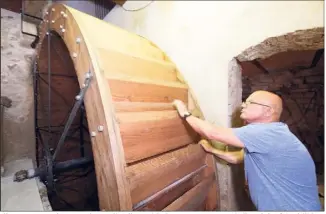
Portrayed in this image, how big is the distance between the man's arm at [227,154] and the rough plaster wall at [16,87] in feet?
Result: 6.82

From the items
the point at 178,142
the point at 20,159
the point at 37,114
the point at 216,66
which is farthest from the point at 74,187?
the point at 216,66

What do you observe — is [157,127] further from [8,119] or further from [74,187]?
[74,187]

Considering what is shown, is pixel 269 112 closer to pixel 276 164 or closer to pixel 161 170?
pixel 276 164

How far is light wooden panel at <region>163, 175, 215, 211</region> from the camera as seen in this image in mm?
1276

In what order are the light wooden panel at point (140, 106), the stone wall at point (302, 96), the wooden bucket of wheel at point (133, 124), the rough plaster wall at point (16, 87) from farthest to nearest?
the stone wall at point (302, 96) < the rough plaster wall at point (16, 87) < the light wooden panel at point (140, 106) < the wooden bucket of wheel at point (133, 124)

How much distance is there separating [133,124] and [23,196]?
108 centimetres

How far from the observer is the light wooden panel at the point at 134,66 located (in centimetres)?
125

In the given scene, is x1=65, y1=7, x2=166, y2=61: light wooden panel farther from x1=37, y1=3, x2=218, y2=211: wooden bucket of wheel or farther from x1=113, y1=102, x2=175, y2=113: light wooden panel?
x1=113, y1=102, x2=175, y2=113: light wooden panel

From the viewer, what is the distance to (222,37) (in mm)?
1775

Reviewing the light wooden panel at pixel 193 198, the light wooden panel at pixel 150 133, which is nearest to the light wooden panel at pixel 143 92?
the light wooden panel at pixel 150 133

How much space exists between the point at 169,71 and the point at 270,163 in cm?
102

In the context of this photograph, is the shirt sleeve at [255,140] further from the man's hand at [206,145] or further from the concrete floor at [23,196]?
the concrete floor at [23,196]

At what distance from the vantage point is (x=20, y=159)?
231 centimetres

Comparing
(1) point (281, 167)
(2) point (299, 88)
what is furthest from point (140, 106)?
(2) point (299, 88)
